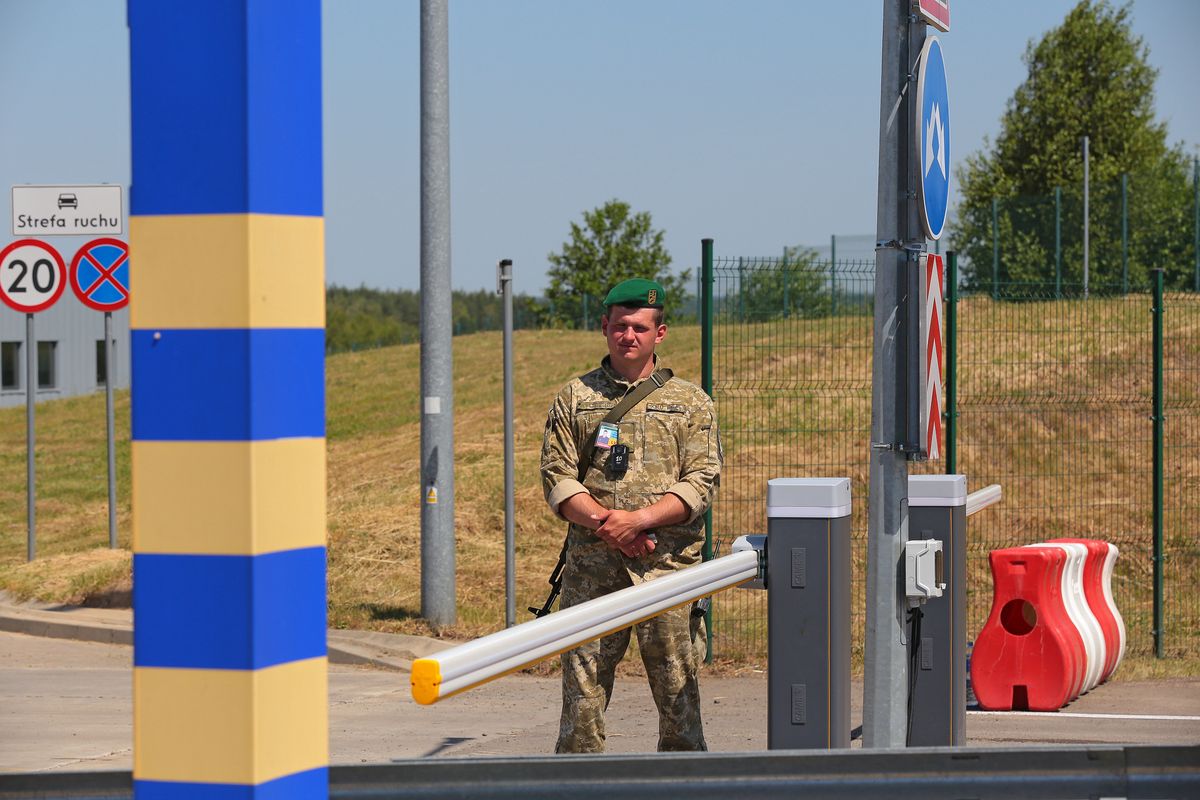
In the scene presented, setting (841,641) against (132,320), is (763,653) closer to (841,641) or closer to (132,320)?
(841,641)

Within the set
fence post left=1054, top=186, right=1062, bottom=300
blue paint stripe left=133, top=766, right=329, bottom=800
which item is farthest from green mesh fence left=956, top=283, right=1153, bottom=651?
fence post left=1054, top=186, right=1062, bottom=300

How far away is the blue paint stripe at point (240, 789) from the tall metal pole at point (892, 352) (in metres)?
3.05

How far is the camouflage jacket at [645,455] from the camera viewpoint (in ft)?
18.0

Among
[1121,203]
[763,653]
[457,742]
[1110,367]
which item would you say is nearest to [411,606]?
[763,653]

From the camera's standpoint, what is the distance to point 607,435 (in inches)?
216

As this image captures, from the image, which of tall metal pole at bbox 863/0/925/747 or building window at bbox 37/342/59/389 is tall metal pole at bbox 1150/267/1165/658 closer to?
tall metal pole at bbox 863/0/925/747

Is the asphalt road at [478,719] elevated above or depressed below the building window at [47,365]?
below

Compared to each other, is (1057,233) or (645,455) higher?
(1057,233)

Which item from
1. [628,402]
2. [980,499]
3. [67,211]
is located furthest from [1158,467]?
[67,211]

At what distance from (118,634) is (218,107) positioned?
10.1 m

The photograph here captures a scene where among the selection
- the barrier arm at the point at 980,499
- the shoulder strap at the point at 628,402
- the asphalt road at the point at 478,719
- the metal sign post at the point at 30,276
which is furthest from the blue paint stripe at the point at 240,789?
the metal sign post at the point at 30,276

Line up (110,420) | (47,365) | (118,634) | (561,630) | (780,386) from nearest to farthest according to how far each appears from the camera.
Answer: (561,630), (780,386), (118,634), (110,420), (47,365)

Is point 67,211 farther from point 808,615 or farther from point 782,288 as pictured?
point 808,615

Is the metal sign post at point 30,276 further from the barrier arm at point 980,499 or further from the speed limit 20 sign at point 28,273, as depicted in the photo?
the barrier arm at point 980,499
